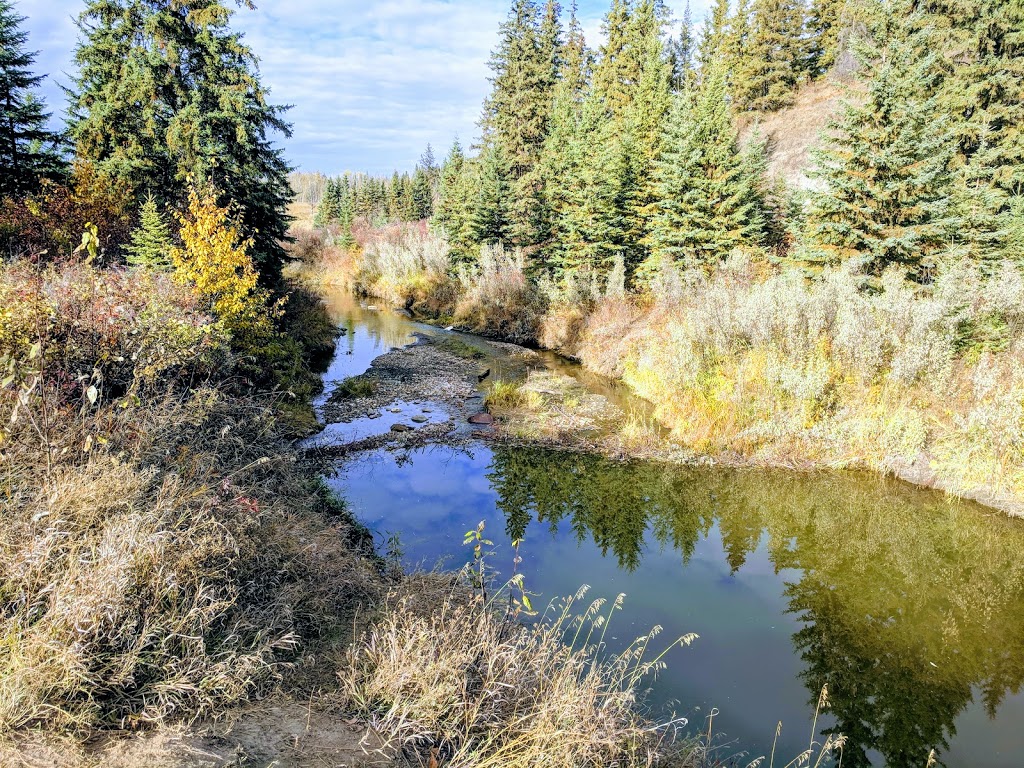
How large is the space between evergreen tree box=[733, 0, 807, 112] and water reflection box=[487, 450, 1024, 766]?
4004 centimetres

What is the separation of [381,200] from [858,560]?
74670 mm

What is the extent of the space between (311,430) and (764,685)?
10.3m

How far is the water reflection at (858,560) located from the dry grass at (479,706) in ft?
8.79

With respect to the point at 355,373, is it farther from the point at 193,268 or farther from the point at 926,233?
the point at 926,233

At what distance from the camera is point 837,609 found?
271 inches

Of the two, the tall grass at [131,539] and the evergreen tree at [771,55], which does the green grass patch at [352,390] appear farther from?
the evergreen tree at [771,55]

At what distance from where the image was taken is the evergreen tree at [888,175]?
12805 mm

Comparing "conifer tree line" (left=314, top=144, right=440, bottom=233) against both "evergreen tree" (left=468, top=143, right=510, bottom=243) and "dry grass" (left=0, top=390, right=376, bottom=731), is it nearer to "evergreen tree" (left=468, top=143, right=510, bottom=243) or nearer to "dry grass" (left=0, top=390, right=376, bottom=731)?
"evergreen tree" (left=468, top=143, right=510, bottom=243)

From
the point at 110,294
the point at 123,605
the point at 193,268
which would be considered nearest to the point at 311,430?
the point at 193,268

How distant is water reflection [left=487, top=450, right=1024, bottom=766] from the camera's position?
5.46m

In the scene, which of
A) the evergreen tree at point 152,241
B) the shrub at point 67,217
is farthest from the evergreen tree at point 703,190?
the shrub at point 67,217

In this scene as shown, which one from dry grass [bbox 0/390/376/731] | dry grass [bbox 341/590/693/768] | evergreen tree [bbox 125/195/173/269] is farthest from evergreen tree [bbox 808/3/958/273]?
evergreen tree [bbox 125/195/173/269]

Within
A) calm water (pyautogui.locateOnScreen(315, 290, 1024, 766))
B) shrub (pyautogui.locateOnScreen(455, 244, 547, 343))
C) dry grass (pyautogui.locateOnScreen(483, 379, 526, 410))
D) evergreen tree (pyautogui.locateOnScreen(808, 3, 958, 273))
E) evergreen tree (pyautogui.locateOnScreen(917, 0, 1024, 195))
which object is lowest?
calm water (pyautogui.locateOnScreen(315, 290, 1024, 766))

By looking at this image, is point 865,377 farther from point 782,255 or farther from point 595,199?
point 595,199
